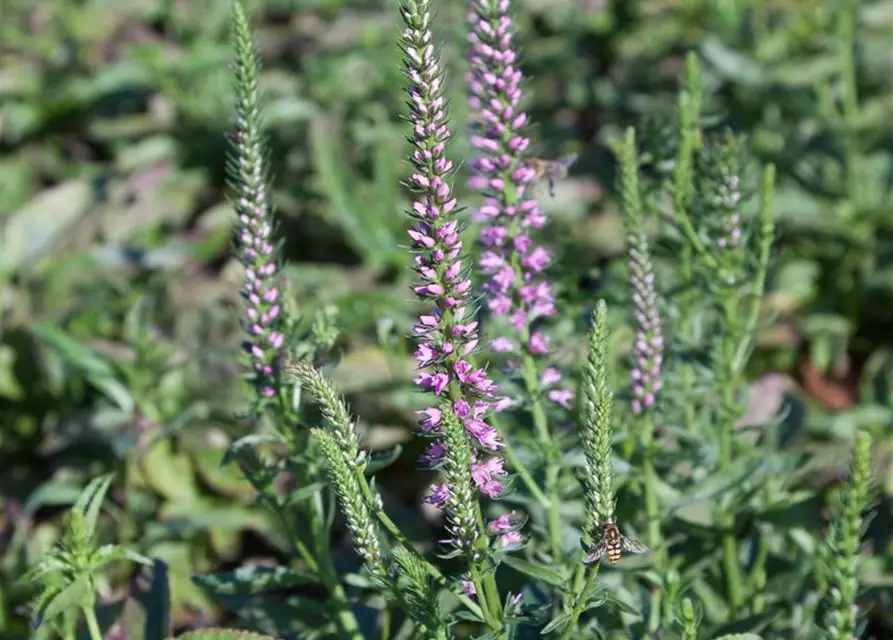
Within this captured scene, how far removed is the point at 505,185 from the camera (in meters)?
2.68

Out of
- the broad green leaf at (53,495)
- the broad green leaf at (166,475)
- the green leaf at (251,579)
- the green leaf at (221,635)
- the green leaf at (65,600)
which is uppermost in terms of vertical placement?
the green leaf at (65,600)

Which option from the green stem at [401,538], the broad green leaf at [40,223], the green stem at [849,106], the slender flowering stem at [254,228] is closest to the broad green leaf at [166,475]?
the broad green leaf at [40,223]

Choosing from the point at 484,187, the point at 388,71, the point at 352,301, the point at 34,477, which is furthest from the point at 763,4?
the point at 34,477

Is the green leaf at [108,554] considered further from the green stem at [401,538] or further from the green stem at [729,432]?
the green stem at [729,432]

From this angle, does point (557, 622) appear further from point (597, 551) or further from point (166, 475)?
point (166, 475)

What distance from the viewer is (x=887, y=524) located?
143 inches

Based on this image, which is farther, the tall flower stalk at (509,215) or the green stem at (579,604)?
the tall flower stalk at (509,215)

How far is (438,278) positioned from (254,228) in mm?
604

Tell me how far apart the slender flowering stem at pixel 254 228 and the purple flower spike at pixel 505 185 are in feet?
1.58

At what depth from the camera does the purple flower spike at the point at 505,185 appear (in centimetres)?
256

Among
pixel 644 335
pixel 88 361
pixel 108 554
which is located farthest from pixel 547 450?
pixel 88 361

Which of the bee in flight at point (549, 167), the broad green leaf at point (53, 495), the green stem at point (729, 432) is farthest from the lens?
the broad green leaf at point (53, 495)

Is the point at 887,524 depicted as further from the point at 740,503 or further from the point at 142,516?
the point at 142,516

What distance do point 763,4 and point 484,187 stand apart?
3683mm
